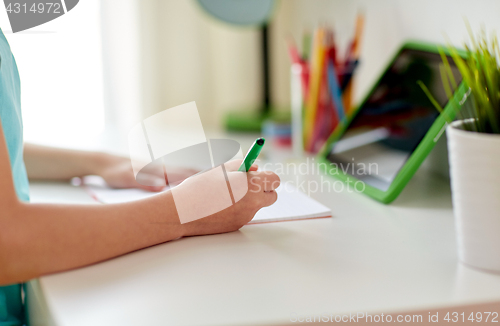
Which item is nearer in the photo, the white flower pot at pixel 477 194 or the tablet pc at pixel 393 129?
the white flower pot at pixel 477 194

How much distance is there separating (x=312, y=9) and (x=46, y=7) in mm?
917

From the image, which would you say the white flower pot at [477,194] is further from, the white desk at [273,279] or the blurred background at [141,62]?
the blurred background at [141,62]

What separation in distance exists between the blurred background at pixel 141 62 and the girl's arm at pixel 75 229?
85 centimetres

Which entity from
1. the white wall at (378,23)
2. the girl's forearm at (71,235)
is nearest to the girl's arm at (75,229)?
the girl's forearm at (71,235)

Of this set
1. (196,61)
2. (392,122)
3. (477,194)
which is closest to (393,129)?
(392,122)

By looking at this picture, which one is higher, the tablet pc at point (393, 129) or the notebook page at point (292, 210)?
the tablet pc at point (393, 129)

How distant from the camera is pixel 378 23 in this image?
1077 mm

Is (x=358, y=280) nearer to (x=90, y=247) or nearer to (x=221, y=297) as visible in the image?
(x=221, y=297)

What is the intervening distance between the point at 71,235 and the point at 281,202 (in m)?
0.30

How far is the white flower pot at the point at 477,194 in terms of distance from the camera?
1.51 ft

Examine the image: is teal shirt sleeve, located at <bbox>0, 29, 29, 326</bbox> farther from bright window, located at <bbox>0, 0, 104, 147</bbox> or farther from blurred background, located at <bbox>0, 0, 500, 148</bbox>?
bright window, located at <bbox>0, 0, 104, 147</bbox>

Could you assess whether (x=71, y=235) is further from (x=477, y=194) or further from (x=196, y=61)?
(x=196, y=61)

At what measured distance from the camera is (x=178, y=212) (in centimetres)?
56

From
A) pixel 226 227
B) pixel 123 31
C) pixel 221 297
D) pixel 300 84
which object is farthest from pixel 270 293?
pixel 123 31
